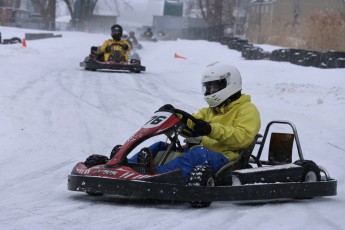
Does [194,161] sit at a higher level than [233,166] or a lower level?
higher

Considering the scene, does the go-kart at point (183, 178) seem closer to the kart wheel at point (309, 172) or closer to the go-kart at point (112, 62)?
the kart wheel at point (309, 172)

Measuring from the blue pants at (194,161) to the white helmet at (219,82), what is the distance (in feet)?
1.87

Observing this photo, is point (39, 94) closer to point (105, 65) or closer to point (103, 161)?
point (105, 65)

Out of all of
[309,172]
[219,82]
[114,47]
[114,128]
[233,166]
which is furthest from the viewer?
[114,47]

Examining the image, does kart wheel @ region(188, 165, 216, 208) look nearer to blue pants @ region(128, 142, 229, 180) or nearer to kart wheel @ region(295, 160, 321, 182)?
blue pants @ region(128, 142, 229, 180)

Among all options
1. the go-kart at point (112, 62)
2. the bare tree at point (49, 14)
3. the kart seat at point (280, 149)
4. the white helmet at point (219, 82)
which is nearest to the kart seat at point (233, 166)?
the white helmet at point (219, 82)

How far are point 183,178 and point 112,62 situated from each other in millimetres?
16173

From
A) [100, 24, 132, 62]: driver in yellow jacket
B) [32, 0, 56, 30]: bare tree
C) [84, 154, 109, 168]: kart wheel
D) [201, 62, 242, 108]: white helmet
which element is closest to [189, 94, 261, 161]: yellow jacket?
[201, 62, 242, 108]: white helmet

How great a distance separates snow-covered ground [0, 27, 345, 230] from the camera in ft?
18.9

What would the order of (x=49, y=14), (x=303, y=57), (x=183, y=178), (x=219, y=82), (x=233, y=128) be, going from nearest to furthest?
(x=183, y=178), (x=233, y=128), (x=219, y=82), (x=303, y=57), (x=49, y=14)

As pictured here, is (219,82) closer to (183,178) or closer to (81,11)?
(183,178)

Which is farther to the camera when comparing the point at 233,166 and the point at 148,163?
the point at 233,166

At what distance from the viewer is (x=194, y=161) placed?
21.1ft

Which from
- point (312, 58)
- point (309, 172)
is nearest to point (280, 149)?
point (309, 172)
